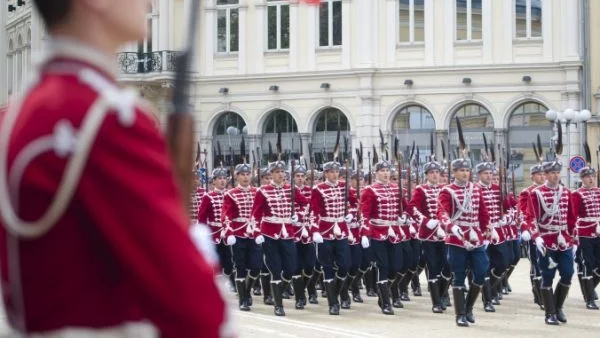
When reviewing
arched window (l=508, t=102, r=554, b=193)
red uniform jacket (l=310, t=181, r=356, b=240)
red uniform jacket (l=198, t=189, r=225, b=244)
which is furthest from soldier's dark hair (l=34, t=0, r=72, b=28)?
arched window (l=508, t=102, r=554, b=193)

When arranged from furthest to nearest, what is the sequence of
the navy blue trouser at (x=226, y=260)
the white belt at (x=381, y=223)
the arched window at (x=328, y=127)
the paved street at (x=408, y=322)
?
the arched window at (x=328, y=127), the navy blue trouser at (x=226, y=260), the white belt at (x=381, y=223), the paved street at (x=408, y=322)

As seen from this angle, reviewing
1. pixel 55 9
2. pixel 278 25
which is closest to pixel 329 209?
pixel 55 9

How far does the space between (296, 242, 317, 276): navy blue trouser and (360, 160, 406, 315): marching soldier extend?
967 mm

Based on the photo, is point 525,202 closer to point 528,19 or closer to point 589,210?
point 589,210

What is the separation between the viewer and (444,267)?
17.1m

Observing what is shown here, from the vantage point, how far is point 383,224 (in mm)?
16609

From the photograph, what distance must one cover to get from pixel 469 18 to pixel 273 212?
21.7 m

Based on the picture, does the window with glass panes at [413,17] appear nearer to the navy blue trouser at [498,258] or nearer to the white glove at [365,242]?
the navy blue trouser at [498,258]

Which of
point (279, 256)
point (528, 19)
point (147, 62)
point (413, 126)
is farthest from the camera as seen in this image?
point (147, 62)

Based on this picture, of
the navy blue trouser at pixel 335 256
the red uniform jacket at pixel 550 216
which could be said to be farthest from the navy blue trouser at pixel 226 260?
the red uniform jacket at pixel 550 216

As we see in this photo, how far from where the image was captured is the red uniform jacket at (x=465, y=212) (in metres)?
14.5

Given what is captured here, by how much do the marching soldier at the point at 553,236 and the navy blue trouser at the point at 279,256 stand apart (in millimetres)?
3229

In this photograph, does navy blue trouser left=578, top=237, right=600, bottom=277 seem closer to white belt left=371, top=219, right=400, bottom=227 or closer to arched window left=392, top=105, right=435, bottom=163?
white belt left=371, top=219, right=400, bottom=227

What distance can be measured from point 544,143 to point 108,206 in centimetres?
3415
